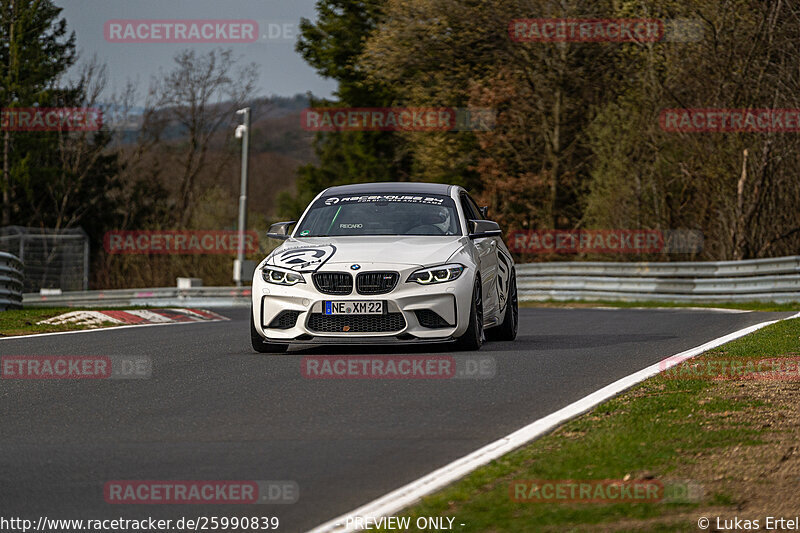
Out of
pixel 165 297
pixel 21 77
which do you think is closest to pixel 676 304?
pixel 165 297

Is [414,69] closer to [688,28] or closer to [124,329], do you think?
[688,28]

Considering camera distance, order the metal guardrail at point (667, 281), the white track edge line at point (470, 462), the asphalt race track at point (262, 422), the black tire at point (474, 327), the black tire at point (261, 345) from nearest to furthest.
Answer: the white track edge line at point (470, 462)
the asphalt race track at point (262, 422)
the black tire at point (474, 327)
the black tire at point (261, 345)
the metal guardrail at point (667, 281)

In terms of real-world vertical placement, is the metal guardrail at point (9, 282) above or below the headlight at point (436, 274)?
below

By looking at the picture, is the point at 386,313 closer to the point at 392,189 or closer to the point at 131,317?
the point at 392,189

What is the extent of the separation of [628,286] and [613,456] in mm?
22721

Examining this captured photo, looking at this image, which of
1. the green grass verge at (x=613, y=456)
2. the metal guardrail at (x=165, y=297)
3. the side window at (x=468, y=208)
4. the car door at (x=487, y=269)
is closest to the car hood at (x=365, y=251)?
the car door at (x=487, y=269)

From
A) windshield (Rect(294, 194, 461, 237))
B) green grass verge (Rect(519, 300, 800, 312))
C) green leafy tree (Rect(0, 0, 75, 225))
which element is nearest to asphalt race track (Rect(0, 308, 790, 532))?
windshield (Rect(294, 194, 461, 237))

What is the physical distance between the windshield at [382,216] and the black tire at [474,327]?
99 centimetres

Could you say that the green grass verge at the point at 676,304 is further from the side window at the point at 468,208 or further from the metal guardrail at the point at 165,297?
the side window at the point at 468,208

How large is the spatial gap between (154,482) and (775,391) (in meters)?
4.70

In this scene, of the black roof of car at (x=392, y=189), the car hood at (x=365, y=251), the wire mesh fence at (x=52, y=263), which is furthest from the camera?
the wire mesh fence at (x=52, y=263)

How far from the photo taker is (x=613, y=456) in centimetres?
609

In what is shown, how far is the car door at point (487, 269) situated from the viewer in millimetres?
11906

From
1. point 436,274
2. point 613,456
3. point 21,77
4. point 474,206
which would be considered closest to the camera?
point 613,456
